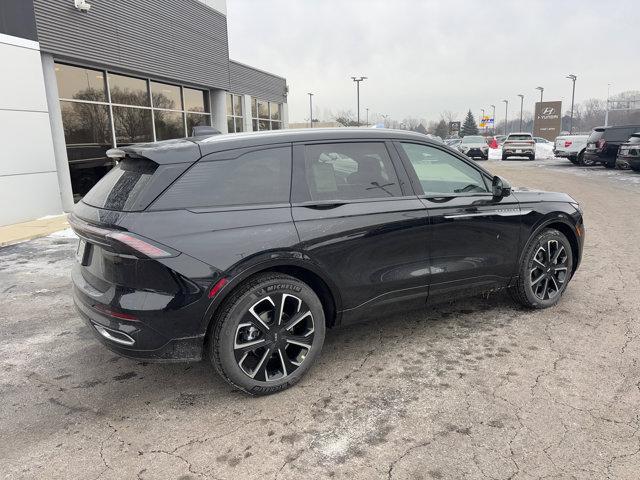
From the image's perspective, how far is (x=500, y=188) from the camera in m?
4.14

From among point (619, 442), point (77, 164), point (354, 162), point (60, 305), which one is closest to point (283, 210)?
point (354, 162)

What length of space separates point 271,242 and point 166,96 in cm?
1427

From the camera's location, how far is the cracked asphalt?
2521 mm

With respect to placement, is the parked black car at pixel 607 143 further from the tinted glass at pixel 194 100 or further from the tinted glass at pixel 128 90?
the tinted glass at pixel 128 90

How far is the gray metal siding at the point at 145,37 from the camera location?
10.6m

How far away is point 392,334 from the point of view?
4.11 meters

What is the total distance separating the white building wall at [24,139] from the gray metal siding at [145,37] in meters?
0.73

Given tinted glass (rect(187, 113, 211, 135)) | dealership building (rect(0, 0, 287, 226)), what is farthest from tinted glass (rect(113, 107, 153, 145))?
tinted glass (rect(187, 113, 211, 135))

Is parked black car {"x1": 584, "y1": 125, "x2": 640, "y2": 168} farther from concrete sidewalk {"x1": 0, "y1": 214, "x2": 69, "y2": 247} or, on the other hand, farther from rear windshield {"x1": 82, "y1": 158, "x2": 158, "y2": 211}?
rear windshield {"x1": 82, "y1": 158, "x2": 158, "y2": 211}

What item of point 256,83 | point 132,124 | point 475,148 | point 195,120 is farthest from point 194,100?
point 475,148

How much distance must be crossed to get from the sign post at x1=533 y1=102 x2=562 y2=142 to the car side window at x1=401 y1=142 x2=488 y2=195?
215ft

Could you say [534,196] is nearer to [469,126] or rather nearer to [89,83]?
[89,83]

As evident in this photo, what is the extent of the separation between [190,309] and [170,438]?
74 centimetres

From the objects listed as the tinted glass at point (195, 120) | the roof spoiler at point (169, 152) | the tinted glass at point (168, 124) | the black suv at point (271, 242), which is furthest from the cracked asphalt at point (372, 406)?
the tinted glass at point (195, 120)
